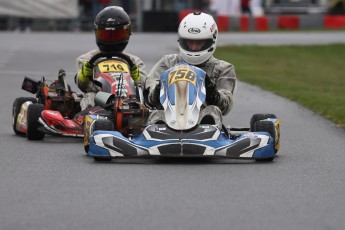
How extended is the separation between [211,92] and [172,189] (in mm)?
2062

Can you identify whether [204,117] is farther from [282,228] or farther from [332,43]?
[332,43]

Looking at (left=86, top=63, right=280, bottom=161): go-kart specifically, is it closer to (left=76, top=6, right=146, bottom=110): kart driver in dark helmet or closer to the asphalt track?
the asphalt track

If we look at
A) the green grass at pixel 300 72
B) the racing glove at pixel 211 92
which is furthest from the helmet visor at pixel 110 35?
the green grass at pixel 300 72

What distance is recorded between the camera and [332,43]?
35531 millimetres

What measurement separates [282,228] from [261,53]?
81.1 ft

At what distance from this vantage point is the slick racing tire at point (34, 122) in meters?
11.5

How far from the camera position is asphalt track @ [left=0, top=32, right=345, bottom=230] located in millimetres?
6984

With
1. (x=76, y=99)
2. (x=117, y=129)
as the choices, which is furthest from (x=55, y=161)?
(x=76, y=99)

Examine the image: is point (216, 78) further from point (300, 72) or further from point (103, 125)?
point (300, 72)

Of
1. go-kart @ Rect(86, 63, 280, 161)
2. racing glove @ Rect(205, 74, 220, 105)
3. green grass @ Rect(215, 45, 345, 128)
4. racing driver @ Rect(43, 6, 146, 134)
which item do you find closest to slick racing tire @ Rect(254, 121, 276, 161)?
go-kart @ Rect(86, 63, 280, 161)

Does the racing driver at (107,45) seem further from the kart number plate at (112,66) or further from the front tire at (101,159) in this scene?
the front tire at (101,159)

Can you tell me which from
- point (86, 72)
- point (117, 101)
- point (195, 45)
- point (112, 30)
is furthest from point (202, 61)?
point (112, 30)

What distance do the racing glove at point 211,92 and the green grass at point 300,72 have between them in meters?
4.08

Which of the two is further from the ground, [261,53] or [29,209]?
[29,209]
